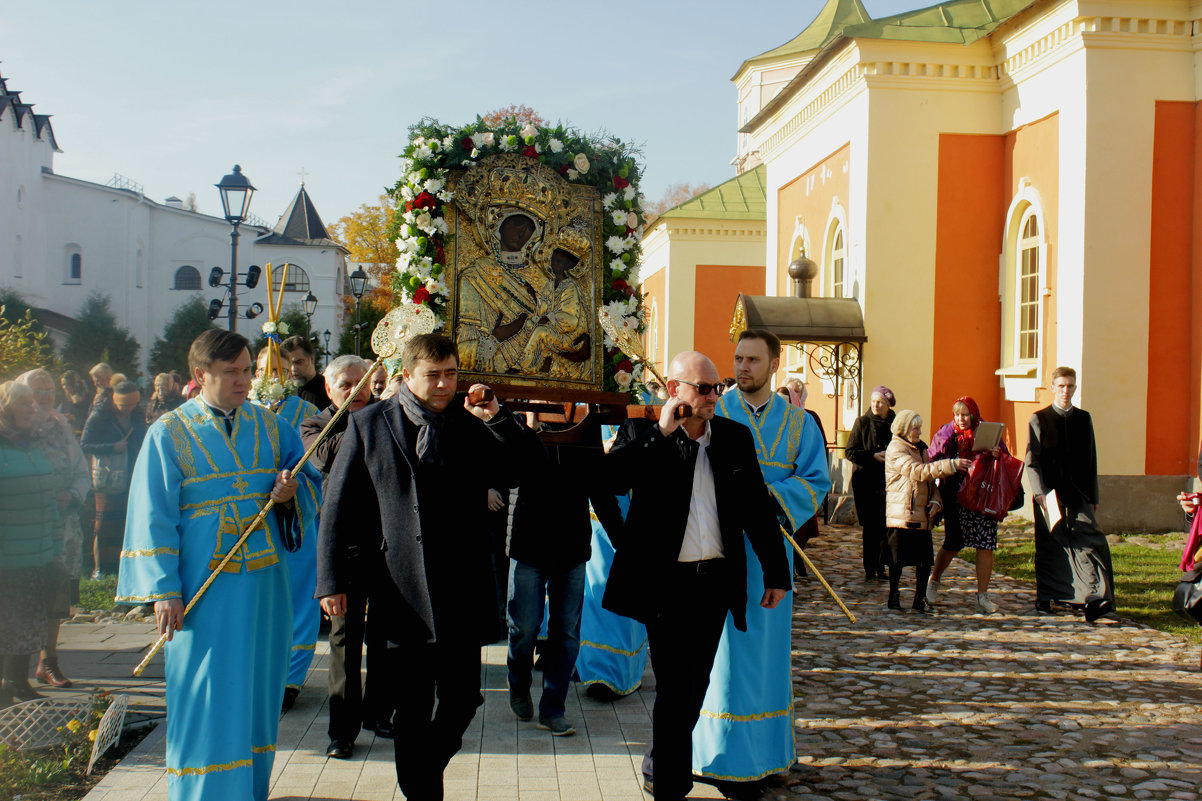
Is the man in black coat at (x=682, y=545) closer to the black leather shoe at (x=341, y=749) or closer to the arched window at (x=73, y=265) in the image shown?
the black leather shoe at (x=341, y=749)

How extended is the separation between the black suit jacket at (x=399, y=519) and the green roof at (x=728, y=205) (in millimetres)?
26008

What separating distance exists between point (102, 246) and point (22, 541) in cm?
5219

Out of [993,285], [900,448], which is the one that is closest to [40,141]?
[993,285]

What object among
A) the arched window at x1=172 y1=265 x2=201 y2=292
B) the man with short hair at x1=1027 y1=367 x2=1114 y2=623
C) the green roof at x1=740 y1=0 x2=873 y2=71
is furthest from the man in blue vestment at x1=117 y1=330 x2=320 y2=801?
the arched window at x1=172 y1=265 x2=201 y2=292

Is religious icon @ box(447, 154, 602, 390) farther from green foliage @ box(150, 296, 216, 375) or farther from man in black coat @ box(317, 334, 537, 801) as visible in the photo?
green foliage @ box(150, 296, 216, 375)

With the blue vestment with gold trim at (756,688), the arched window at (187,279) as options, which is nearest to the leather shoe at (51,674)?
the blue vestment with gold trim at (756,688)

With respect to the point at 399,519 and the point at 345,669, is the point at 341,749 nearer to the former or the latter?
the point at 345,669

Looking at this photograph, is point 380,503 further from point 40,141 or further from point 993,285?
point 40,141

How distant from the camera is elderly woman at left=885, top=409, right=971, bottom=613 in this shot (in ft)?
30.1

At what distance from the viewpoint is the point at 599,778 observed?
4.98 metres

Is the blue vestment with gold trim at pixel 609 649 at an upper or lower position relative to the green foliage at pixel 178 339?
lower

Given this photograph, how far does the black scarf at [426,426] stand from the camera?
4059 millimetres

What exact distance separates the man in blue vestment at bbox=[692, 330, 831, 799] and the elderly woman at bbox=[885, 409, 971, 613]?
4366mm

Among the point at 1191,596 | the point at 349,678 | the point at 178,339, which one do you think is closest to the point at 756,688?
the point at 349,678
